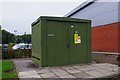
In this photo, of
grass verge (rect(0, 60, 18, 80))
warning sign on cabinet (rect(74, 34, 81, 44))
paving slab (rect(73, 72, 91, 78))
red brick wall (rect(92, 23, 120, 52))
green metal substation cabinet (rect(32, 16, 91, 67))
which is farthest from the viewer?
red brick wall (rect(92, 23, 120, 52))

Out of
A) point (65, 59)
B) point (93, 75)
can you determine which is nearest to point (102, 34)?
point (65, 59)

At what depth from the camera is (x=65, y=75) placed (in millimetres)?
7988

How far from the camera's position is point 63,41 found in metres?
10.5

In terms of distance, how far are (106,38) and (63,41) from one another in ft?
44.7

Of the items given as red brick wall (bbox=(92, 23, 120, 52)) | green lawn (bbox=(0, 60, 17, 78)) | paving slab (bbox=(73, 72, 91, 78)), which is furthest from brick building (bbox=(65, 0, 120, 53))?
paving slab (bbox=(73, 72, 91, 78))

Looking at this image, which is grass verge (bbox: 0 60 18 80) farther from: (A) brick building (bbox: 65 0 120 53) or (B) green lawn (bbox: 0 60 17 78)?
(A) brick building (bbox: 65 0 120 53)

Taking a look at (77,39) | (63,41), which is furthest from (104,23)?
(63,41)

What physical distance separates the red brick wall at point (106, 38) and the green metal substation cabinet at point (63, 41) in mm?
10700

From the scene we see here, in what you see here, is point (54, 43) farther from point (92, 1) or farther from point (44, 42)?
point (92, 1)

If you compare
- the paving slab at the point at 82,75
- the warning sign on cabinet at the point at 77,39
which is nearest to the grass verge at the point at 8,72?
the paving slab at the point at 82,75

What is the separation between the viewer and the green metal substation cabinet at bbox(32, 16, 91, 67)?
1007cm

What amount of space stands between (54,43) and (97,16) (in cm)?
1626

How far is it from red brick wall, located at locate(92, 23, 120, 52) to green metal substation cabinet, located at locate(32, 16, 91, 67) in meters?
10.7

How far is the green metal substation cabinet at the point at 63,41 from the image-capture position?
396 inches
